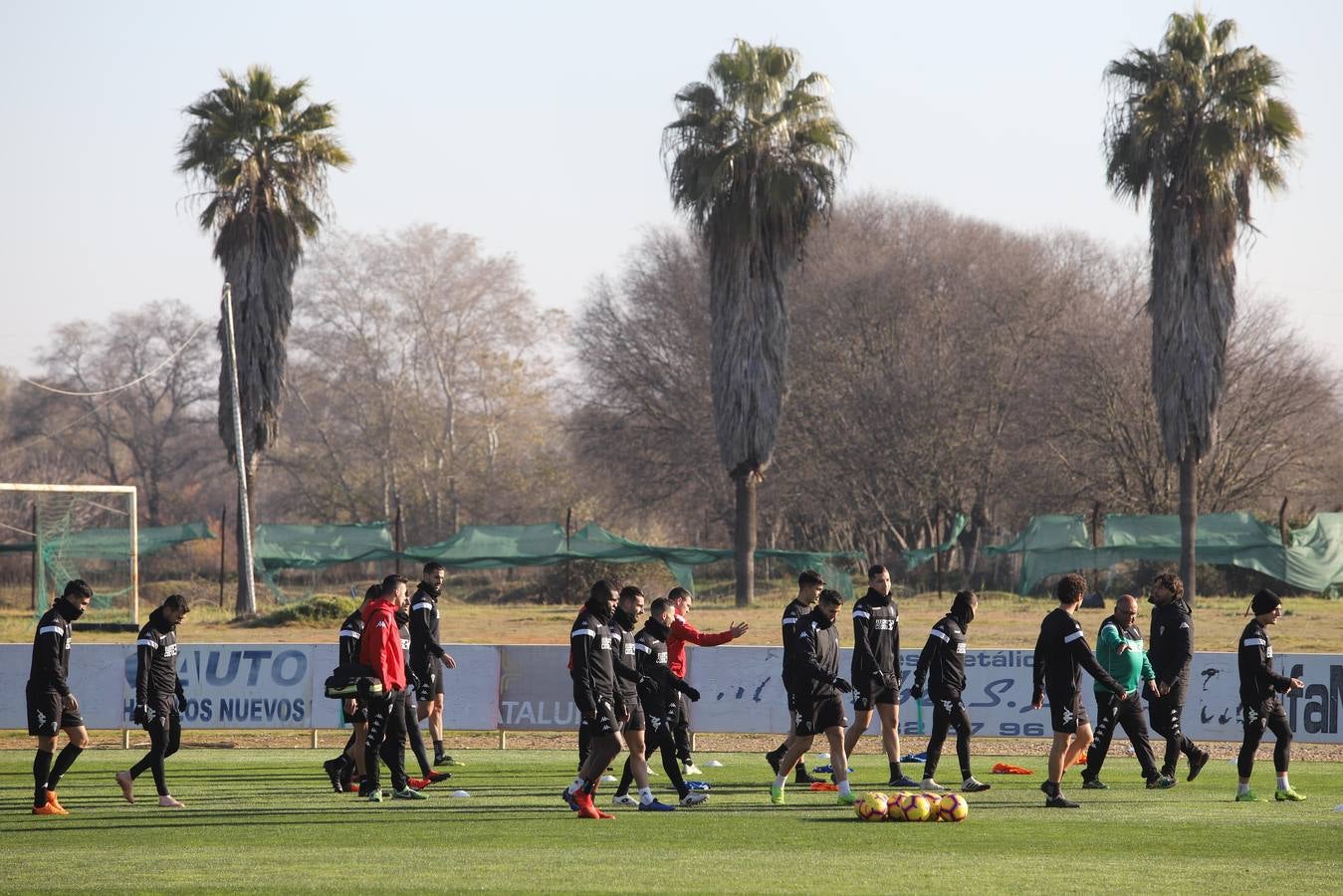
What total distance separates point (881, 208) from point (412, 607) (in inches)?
1834

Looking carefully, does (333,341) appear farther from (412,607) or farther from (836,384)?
(412,607)

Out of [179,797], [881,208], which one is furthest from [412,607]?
[881,208]

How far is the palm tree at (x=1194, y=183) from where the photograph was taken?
34.3 meters

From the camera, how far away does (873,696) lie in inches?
563

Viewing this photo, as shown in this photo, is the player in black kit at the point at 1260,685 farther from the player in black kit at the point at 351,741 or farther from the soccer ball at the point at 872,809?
the player in black kit at the point at 351,741

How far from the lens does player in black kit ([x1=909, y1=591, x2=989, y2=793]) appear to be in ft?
46.9

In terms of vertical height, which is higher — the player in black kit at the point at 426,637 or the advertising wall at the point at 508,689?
the player in black kit at the point at 426,637

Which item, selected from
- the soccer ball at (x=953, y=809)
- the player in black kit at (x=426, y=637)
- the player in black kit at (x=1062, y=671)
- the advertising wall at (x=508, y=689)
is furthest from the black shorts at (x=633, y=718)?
the advertising wall at (x=508, y=689)

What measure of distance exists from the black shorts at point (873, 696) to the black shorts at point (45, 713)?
6.80 meters

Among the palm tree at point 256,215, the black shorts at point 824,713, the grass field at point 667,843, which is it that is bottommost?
the grass field at point 667,843

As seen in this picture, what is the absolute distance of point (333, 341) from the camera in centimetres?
7194

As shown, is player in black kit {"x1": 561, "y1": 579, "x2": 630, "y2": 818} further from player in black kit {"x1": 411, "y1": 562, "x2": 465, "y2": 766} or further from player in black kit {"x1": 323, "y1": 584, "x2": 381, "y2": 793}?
player in black kit {"x1": 411, "y1": 562, "x2": 465, "y2": 766}

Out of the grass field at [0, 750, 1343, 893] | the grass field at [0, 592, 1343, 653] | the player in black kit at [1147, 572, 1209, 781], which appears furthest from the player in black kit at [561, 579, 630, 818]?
the grass field at [0, 592, 1343, 653]

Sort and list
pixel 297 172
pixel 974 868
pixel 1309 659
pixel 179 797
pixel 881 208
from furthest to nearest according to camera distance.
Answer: pixel 881 208, pixel 297 172, pixel 1309 659, pixel 179 797, pixel 974 868
